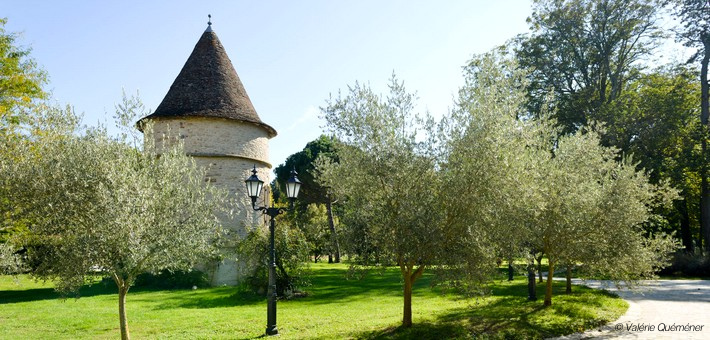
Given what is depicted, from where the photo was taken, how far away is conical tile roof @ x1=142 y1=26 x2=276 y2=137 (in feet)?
74.2

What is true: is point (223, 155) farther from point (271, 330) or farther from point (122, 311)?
point (122, 311)

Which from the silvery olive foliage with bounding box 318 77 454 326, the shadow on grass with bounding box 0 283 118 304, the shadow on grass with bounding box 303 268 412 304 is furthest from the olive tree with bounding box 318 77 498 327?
the shadow on grass with bounding box 0 283 118 304

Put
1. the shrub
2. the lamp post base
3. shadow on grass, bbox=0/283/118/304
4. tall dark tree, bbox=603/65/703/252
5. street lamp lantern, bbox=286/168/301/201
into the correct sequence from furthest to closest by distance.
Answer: tall dark tree, bbox=603/65/703/252
shadow on grass, bbox=0/283/118/304
the shrub
street lamp lantern, bbox=286/168/301/201
the lamp post base

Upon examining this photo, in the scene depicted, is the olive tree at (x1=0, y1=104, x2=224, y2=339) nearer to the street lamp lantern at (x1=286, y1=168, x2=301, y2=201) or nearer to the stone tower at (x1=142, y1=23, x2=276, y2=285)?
the street lamp lantern at (x1=286, y1=168, x2=301, y2=201)

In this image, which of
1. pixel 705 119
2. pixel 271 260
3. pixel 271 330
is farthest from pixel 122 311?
pixel 705 119

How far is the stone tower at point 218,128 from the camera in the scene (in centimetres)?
2241

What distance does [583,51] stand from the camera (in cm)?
2947

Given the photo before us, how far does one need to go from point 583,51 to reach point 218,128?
22.7m

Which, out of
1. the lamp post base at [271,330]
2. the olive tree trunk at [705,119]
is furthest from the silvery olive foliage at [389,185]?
the olive tree trunk at [705,119]

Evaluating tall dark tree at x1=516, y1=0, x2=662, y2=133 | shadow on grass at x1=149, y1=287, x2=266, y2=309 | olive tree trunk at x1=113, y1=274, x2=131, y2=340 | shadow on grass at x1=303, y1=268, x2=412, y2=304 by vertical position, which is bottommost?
shadow on grass at x1=303, y1=268, x2=412, y2=304

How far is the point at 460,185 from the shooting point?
1004cm

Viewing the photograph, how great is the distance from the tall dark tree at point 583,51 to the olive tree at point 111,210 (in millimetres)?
24150

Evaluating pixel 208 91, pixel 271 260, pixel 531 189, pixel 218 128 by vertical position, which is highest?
pixel 208 91

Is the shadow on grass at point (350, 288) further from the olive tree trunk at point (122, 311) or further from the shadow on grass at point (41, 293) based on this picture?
the shadow on grass at point (41, 293)
